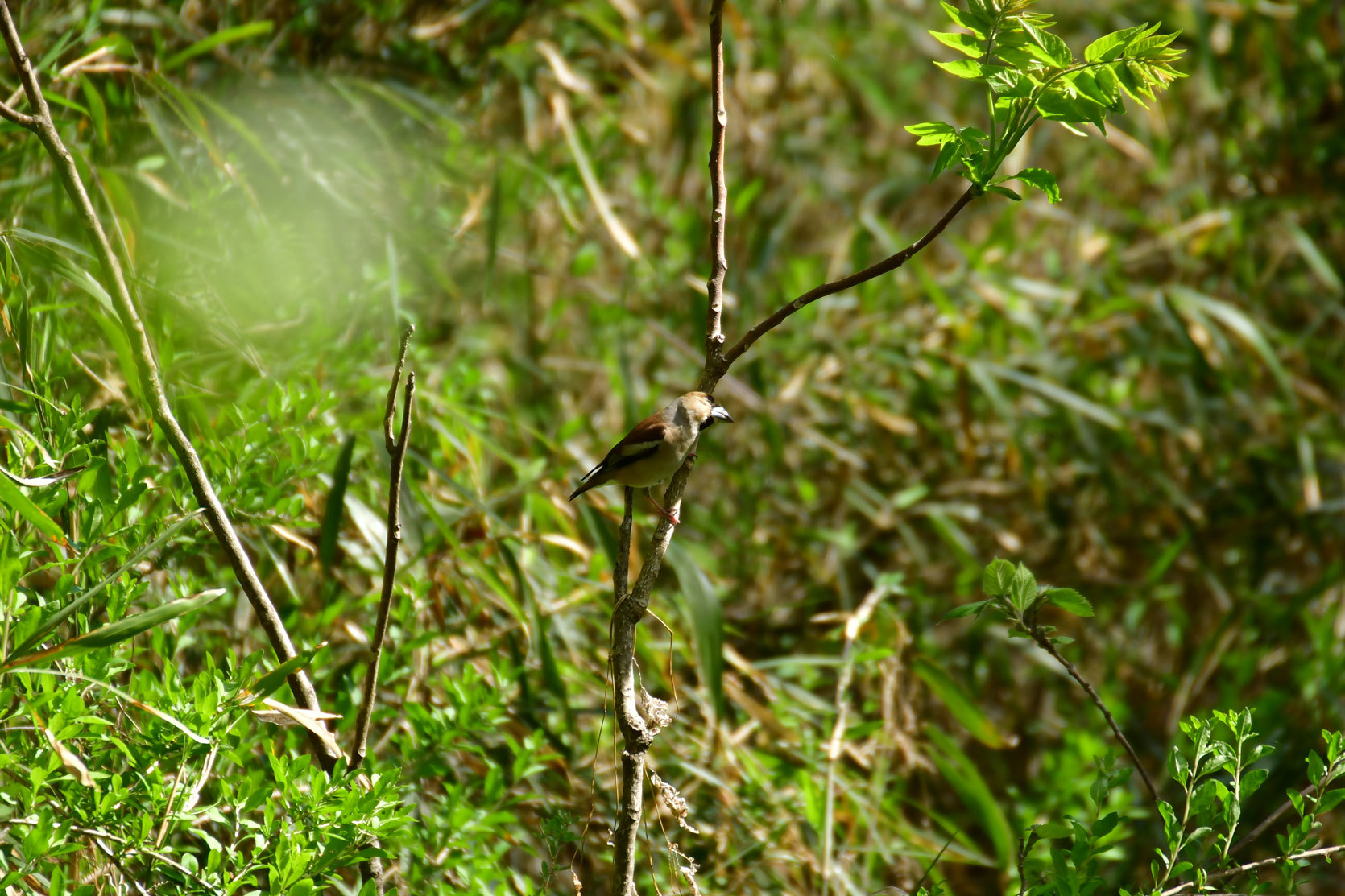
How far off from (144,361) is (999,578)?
138 cm

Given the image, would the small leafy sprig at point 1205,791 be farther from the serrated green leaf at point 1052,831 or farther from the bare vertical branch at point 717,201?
the bare vertical branch at point 717,201

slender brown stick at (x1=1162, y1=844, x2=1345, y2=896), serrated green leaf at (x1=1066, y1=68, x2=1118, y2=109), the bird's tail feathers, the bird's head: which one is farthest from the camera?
the bird's tail feathers

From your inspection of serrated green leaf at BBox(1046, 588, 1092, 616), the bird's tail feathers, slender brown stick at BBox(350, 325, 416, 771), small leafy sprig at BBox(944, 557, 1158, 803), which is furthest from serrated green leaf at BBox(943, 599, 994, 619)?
the bird's tail feathers

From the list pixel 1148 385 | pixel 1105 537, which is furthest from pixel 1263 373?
pixel 1105 537

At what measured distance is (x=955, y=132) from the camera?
1.46m

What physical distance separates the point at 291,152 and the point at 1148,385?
3.96 m

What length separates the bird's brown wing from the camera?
2.34m

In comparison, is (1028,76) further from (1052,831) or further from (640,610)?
(1052,831)

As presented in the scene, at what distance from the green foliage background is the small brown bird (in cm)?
36

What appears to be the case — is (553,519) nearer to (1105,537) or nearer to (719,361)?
(719,361)

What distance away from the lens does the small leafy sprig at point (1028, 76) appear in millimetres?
1395

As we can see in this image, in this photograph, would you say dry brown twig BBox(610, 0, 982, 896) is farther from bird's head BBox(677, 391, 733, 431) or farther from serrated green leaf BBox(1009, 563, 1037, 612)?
serrated green leaf BBox(1009, 563, 1037, 612)

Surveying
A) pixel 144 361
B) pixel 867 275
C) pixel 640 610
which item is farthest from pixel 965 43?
pixel 144 361

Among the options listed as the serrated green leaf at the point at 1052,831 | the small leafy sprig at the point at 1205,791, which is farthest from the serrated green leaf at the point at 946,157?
the serrated green leaf at the point at 1052,831
